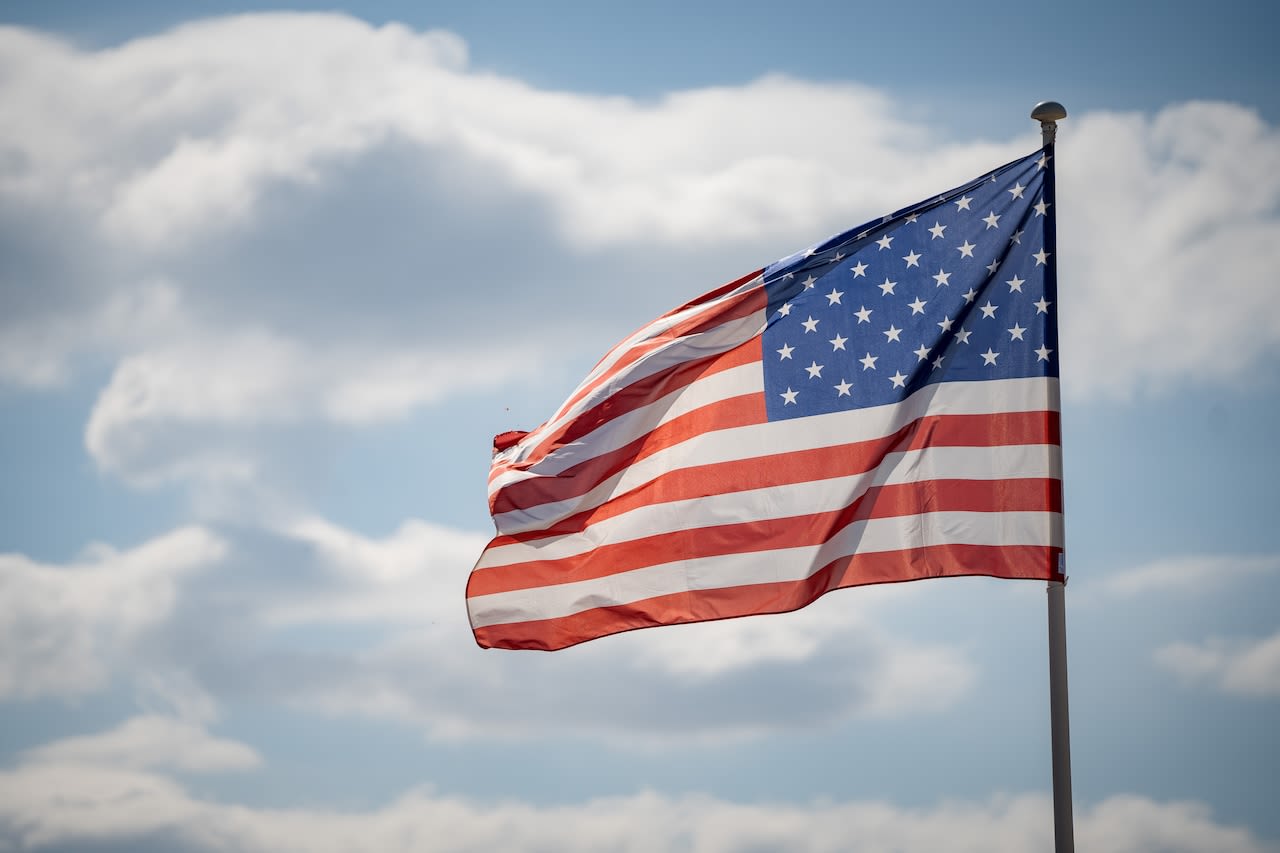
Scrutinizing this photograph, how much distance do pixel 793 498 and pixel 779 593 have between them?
1.34 metres

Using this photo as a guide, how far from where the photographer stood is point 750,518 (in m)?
21.2

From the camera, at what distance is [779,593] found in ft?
68.0

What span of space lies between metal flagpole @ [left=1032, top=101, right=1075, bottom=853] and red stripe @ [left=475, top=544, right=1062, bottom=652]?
0.54m

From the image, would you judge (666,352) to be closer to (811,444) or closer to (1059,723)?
(811,444)

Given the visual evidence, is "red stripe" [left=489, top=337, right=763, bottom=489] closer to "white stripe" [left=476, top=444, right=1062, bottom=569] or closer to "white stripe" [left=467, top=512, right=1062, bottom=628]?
"white stripe" [left=476, top=444, right=1062, bottom=569]

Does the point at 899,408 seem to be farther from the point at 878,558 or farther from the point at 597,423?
the point at 597,423

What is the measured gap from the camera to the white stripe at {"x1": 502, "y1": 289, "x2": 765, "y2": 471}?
22.3 metres

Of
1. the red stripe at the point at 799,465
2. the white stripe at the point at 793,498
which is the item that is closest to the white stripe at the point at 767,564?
the white stripe at the point at 793,498

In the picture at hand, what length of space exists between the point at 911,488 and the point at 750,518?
2.38 m

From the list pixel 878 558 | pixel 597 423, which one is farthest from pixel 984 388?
pixel 597 423

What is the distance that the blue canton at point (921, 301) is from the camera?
20.2m

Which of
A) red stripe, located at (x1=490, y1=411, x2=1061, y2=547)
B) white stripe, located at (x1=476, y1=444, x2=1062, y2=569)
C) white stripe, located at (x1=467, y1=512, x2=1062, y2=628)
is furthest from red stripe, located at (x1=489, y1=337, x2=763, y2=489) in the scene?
white stripe, located at (x1=467, y1=512, x2=1062, y2=628)

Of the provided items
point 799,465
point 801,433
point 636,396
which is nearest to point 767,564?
point 799,465

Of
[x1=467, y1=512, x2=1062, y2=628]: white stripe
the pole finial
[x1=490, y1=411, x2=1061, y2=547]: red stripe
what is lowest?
[x1=467, y1=512, x2=1062, y2=628]: white stripe
